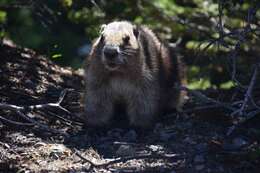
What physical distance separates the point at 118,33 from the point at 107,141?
1.09 metres

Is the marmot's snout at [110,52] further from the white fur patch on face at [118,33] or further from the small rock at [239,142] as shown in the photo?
the small rock at [239,142]

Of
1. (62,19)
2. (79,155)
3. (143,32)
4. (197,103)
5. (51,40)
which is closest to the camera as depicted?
(79,155)

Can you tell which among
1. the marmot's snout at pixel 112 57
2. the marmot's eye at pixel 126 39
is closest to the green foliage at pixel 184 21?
the marmot's eye at pixel 126 39

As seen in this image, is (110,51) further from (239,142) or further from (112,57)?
(239,142)

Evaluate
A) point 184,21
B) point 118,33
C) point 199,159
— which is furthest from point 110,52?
point 184,21

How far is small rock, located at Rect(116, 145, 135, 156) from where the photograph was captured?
7.09 metres

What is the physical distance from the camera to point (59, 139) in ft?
24.5

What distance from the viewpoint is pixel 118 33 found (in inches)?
296

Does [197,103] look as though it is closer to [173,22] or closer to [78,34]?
[173,22]

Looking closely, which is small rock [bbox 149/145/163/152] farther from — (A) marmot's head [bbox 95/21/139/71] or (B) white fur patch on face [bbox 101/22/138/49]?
(B) white fur patch on face [bbox 101/22/138/49]

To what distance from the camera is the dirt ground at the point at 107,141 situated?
6746 millimetres

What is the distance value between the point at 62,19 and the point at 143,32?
7.13 meters

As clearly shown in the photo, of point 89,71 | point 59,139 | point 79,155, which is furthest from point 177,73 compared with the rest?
point 79,155

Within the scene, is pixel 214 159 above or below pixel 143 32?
below
